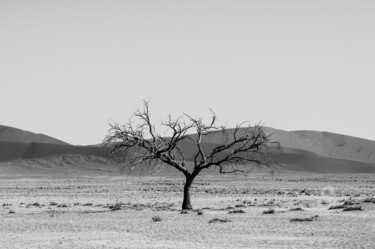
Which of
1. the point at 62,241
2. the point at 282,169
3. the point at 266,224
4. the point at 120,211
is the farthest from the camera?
the point at 282,169

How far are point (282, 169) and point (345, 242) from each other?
542 feet

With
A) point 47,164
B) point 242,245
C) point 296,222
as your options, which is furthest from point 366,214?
point 47,164

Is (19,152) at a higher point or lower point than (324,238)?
higher

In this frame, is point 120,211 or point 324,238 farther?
point 120,211

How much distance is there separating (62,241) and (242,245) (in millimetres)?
5552

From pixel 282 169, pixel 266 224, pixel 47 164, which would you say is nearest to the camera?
pixel 266 224

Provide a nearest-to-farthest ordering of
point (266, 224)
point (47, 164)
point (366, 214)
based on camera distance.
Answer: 1. point (266, 224)
2. point (366, 214)
3. point (47, 164)

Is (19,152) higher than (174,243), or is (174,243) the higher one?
(19,152)

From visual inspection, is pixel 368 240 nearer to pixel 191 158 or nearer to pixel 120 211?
pixel 120 211

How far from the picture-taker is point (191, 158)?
197 metres

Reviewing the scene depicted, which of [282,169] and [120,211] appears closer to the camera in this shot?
[120,211]

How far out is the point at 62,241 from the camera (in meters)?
21.8

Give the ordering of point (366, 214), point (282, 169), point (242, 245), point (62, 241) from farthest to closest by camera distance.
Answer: point (282, 169) < point (366, 214) < point (62, 241) < point (242, 245)

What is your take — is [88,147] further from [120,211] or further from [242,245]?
[242,245]
